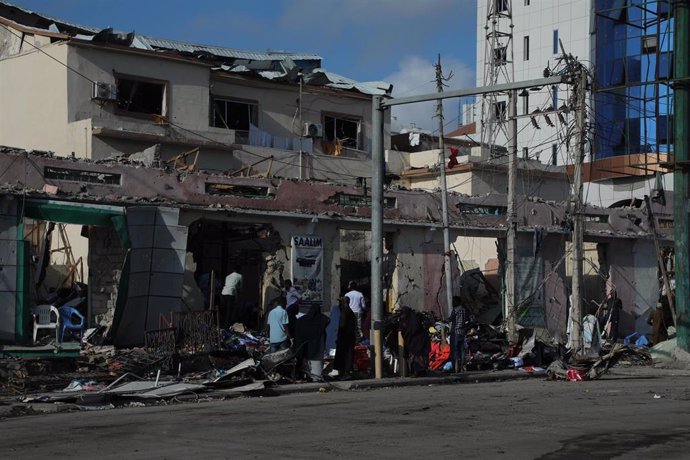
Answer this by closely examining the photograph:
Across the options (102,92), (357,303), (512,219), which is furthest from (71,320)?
(512,219)

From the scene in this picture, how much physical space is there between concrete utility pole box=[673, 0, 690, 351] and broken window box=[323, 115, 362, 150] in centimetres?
1868

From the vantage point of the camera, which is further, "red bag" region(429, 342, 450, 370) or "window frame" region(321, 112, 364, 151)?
"window frame" region(321, 112, 364, 151)

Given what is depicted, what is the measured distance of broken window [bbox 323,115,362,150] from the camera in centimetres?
4309

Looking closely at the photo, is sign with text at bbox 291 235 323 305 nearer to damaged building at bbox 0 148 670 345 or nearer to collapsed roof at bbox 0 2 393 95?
damaged building at bbox 0 148 670 345

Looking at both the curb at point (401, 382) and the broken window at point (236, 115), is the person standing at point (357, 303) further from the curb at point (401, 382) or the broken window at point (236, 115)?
the broken window at point (236, 115)

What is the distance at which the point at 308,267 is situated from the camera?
29.0 metres

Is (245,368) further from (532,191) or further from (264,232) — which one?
(532,191)

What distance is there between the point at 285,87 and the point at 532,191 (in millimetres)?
11783

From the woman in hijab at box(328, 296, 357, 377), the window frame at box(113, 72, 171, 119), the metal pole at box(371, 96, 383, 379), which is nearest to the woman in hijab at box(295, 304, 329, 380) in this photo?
the woman in hijab at box(328, 296, 357, 377)

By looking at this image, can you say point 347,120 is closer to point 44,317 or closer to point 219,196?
point 219,196

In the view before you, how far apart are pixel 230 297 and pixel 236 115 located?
14.5m

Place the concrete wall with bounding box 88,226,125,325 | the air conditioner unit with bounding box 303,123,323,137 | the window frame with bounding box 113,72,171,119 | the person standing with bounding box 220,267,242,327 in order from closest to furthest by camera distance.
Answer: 1. the concrete wall with bounding box 88,226,125,325
2. the person standing with bounding box 220,267,242,327
3. the window frame with bounding box 113,72,171,119
4. the air conditioner unit with bounding box 303,123,323,137

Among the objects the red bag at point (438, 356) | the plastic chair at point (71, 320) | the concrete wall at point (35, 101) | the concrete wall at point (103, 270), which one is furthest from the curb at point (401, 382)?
the concrete wall at point (35, 101)

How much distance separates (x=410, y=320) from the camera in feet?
71.1
